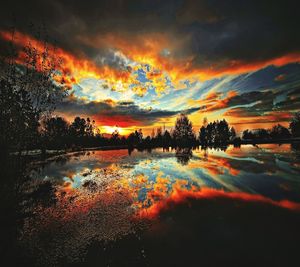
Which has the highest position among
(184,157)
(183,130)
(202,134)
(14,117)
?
(183,130)

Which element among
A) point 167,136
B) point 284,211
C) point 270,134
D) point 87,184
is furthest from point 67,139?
point 270,134

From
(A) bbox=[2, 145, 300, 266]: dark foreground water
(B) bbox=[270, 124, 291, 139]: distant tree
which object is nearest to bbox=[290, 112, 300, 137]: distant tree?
(B) bbox=[270, 124, 291, 139]: distant tree

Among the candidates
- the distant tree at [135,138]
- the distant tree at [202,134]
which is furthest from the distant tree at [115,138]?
the distant tree at [202,134]

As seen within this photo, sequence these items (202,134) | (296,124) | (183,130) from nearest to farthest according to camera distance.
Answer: (296,124), (183,130), (202,134)

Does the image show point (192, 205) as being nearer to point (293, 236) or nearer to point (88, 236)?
point (293, 236)

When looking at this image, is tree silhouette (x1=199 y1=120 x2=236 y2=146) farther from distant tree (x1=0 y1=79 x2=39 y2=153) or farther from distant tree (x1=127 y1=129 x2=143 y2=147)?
distant tree (x1=0 y1=79 x2=39 y2=153)

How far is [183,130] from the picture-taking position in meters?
117

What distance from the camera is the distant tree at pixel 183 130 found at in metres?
116

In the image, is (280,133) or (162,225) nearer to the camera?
(162,225)

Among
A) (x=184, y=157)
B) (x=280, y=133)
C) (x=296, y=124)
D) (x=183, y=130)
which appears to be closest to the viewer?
(x=184, y=157)

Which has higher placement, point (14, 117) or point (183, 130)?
point (183, 130)

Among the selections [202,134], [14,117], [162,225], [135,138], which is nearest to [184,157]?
[162,225]

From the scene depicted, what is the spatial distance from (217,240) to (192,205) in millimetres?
4066

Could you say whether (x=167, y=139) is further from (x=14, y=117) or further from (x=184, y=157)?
(x=14, y=117)
